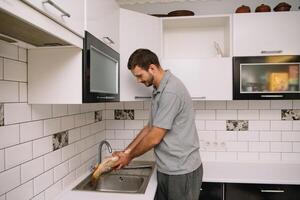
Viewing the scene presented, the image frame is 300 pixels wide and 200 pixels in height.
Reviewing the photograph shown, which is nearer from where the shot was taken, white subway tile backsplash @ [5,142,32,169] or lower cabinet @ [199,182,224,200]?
white subway tile backsplash @ [5,142,32,169]

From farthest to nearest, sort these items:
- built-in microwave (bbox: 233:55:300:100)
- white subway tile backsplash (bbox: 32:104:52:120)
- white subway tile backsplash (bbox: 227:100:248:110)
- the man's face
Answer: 1. white subway tile backsplash (bbox: 227:100:248:110)
2. built-in microwave (bbox: 233:55:300:100)
3. the man's face
4. white subway tile backsplash (bbox: 32:104:52:120)

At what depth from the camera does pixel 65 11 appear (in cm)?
89

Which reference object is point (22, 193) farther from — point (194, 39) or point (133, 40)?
point (194, 39)

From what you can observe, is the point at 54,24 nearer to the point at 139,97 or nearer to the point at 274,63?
the point at 139,97

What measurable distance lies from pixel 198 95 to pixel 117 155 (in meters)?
0.78

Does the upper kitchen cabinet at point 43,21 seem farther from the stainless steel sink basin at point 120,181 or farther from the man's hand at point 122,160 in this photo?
the stainless steel sink basin at point 120,181

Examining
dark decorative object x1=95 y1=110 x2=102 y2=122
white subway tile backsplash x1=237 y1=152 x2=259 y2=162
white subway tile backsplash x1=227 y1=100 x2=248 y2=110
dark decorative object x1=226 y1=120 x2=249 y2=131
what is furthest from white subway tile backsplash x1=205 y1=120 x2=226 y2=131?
dark decorative object x1=95 y1=110 x2=102 y2=122

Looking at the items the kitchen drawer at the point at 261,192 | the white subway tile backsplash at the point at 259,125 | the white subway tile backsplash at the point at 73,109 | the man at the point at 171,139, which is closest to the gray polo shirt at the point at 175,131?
the man at the point at 171,139

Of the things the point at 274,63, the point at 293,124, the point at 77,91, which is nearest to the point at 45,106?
the point at 77,91

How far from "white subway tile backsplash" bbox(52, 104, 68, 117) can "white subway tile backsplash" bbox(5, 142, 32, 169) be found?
26 centimetres

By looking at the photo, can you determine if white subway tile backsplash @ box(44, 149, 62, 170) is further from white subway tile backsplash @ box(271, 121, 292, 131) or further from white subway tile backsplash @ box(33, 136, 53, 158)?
white subway tile backsplash @ box(271, 121, 292, 131)

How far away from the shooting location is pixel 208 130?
2.25 m

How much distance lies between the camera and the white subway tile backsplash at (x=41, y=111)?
47.8 inches

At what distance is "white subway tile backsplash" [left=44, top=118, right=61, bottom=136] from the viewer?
1.32 m
